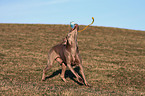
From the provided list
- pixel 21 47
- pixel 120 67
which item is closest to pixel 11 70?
pixel 120 67

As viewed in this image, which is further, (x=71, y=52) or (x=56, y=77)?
(x=56, y=77)

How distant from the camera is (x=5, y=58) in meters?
20.0

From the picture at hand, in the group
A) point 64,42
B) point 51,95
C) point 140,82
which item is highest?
point 64,42

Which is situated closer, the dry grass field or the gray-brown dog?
the dry grass field

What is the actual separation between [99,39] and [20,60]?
18.3 m

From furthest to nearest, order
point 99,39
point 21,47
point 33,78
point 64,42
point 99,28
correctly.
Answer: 1. point 99,28
2. point 99,39
3. point 21,47
4. point 33,78
5. point 64,42

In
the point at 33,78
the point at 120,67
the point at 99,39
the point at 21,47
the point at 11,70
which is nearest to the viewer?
the point at 33,78

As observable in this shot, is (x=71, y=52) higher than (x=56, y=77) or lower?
higher

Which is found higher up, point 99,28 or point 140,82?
point 99,28

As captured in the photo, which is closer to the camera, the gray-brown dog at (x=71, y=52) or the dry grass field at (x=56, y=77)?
the dry grass field at (x=56, y=77)

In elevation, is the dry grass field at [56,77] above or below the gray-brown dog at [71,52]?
below

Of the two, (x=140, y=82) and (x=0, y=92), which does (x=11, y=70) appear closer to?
(x=0, y=92)

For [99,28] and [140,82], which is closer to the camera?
[140,82]

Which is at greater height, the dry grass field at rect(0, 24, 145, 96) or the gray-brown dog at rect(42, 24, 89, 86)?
the gray-brown dog at rect(42, 24, 89, 86)
